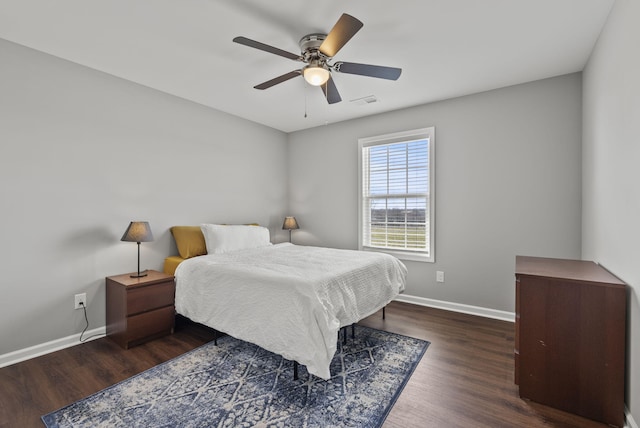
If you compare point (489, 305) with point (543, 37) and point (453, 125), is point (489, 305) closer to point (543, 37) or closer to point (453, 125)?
point (453, 125)

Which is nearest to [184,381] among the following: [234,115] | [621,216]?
[621,216]

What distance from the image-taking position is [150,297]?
2736 millimetres

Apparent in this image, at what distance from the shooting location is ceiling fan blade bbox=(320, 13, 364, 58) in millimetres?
1715

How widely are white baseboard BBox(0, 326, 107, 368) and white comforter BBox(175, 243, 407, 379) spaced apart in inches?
31.2

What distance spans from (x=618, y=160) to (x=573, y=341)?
117cm

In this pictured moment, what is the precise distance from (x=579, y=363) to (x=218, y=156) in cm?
402

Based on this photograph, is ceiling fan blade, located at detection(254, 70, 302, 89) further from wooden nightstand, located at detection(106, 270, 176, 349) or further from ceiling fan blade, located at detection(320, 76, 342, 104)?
wooden nightstand, located at detection(106, 270, 176, 349)

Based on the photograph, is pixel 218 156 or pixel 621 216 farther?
pixel 218 156

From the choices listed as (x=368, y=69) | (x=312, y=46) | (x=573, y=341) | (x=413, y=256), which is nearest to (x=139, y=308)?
(x=312, y=46)

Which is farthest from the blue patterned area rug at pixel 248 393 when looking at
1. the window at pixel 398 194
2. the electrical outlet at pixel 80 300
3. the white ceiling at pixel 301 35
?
the white ceiling at pixel 301 35

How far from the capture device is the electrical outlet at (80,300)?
2.71 m

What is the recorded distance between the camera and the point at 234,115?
13.7 ft

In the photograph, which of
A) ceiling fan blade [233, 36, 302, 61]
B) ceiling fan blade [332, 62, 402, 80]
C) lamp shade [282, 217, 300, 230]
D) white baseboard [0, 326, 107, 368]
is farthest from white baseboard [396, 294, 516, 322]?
white baseboard [0, 326, 107, 368]

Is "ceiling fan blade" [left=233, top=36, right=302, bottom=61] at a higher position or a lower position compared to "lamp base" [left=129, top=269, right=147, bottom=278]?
higher
